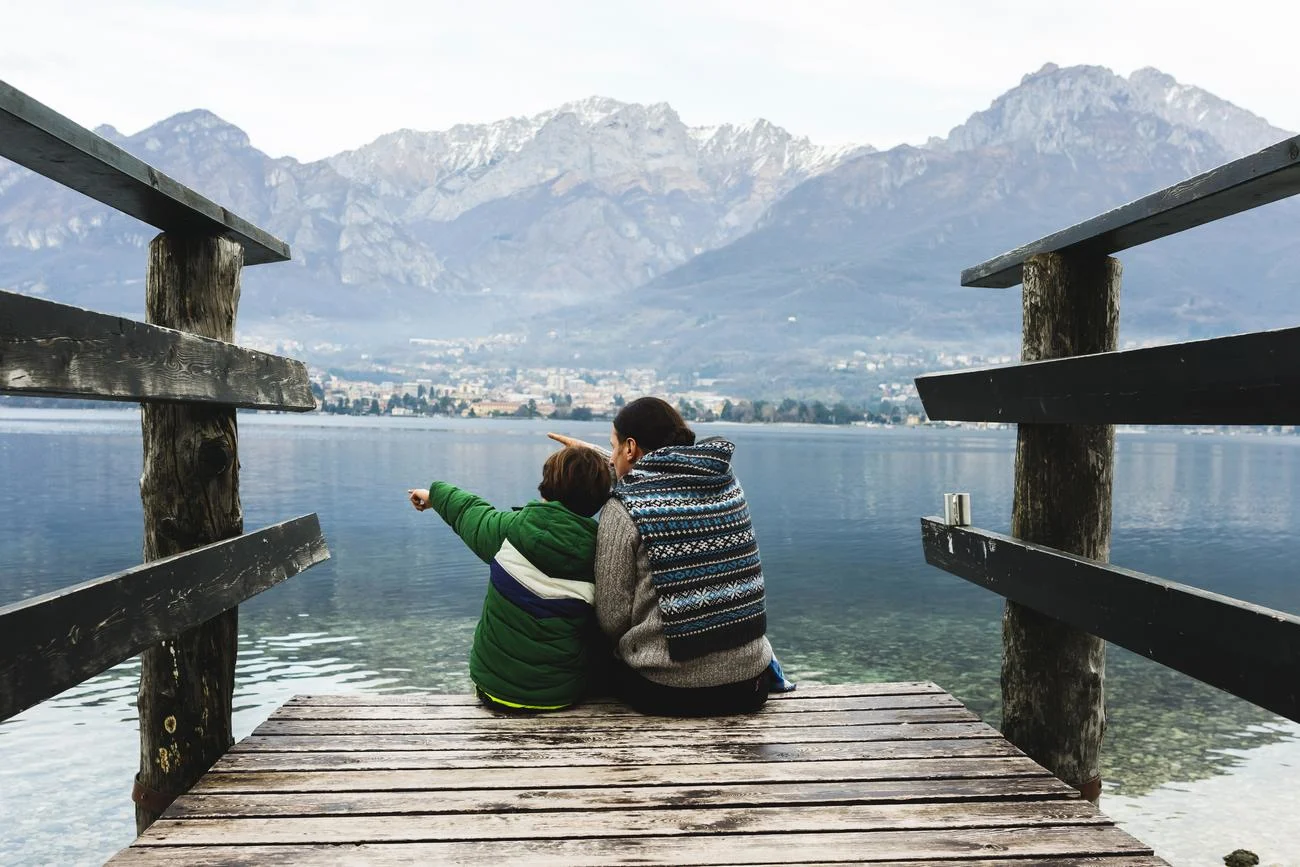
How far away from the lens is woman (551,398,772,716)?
4.16m

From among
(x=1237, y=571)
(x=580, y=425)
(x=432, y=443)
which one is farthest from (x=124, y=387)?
(x=580, y=425)

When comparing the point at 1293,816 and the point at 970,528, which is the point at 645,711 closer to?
the point at 970,528

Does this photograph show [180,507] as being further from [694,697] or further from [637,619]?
[694,697]

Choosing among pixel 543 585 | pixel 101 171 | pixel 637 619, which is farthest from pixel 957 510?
pixel 101 171

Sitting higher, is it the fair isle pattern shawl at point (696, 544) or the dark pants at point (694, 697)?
the fair isle pattern shawl at point (696, 544)

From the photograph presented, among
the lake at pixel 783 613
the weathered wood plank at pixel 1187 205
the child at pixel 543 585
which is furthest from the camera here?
the lake at pixel 783 613

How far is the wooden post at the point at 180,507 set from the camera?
14.0ft

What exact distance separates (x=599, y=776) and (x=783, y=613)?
1872 centimetres

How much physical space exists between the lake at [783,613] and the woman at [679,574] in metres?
6.92

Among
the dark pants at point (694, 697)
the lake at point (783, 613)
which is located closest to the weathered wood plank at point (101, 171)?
the dark pants at point (694, 697)

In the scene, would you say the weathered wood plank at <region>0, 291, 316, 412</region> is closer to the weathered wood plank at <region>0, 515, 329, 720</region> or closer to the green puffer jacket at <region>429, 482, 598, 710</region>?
the weathered wood plank at <region>0, 515, 329, 720</region>

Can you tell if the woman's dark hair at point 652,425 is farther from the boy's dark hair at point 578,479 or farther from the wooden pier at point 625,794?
the wooden pier at point 625,794

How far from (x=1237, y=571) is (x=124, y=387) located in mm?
33454

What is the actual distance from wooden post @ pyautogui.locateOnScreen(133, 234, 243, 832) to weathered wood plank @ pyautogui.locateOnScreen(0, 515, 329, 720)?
223 millimetres
